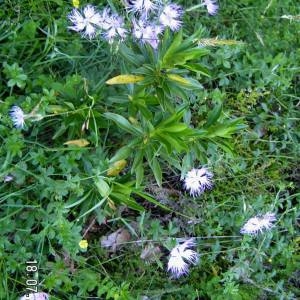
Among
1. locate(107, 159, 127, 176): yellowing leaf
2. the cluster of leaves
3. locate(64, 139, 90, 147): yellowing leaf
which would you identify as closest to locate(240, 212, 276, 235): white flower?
the cluster of leaves

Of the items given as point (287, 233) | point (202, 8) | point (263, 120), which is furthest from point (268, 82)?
point (287, 233)

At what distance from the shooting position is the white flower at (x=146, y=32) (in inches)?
77.2

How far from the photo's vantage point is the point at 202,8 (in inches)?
95.3

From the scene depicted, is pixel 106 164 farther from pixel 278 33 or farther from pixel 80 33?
pixel 278 33

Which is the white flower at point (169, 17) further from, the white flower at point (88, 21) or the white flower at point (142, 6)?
the white flower at point (88, 21)

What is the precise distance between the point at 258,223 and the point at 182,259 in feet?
1.08

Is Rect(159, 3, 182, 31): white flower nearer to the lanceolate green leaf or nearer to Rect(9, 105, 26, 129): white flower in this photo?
the lanceolate green leaf

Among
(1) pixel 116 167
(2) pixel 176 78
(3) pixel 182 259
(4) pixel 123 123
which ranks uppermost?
(2) pixel 176 78

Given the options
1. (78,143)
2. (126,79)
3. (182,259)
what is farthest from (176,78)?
(182,259)

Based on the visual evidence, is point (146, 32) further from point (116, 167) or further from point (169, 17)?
point (116, 167)

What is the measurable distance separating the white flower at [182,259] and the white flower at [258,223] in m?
0.21

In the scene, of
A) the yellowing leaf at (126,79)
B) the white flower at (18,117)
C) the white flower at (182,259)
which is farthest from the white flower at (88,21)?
the white flower at (182,259)

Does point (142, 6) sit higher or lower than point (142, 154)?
higher

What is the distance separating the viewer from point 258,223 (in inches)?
84.8
